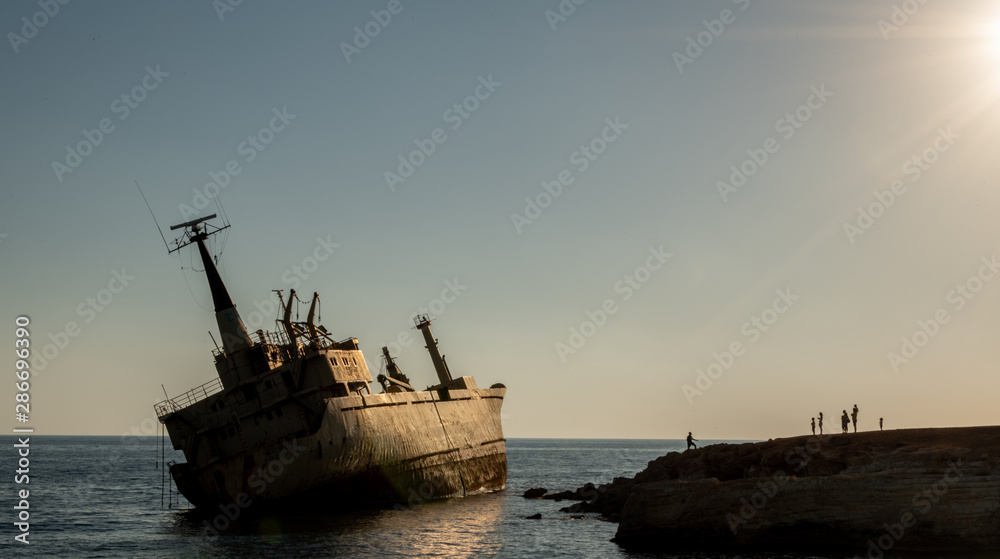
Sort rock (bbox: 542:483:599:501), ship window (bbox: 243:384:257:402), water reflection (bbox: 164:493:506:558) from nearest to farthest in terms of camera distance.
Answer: water reflection (bbox: 164:493:506:558)
ship window (bbox: 243:384:257:402)
rock (bbox: 542:483:599:501)

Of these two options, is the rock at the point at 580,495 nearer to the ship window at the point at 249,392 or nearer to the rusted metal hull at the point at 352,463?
the rusted metal hull at the point at 352,463

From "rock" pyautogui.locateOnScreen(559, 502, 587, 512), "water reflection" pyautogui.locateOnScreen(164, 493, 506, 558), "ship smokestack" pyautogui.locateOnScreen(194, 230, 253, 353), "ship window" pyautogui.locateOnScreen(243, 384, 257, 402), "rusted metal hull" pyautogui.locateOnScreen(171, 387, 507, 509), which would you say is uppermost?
"ship smokestack" pyautogui.locateOnScreen(194, 230, 253, 353)

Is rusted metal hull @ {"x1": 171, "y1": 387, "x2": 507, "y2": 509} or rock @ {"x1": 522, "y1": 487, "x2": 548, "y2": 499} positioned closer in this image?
rusted metal hull @ {"x1": 171, "y1": 387, "x2": 507, "y2": 509}

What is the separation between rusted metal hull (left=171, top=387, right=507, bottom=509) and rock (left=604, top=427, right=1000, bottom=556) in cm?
1198

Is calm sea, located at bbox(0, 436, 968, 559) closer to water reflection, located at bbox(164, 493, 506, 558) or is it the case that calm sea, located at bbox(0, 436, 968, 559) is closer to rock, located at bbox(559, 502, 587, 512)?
water reflection, located at bbox(164, 493, 506, 558)

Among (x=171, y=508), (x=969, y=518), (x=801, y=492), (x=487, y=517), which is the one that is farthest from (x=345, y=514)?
(x=969, y=518)

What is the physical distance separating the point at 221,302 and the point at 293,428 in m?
7.46

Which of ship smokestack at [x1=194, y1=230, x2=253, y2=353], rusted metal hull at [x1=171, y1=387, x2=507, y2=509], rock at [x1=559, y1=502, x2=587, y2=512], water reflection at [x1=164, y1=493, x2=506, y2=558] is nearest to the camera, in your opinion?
water reflection at [x1=164, y1=493, x2=506, y2=558]

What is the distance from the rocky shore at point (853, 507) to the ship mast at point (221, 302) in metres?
18.7

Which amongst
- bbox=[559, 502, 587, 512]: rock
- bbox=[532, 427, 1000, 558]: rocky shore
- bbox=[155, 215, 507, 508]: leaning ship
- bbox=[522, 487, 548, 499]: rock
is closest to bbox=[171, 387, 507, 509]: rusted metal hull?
bbox=[155, 215, 507, 508]: leaning ship

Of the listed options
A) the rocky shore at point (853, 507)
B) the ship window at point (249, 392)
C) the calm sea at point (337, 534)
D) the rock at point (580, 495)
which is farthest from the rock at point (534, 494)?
the rocky shore at point (853, 507)

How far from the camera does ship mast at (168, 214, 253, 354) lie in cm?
3566

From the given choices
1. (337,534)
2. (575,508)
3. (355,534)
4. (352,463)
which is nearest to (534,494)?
(575,508)

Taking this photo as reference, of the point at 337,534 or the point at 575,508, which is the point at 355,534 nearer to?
the point at 337,534
